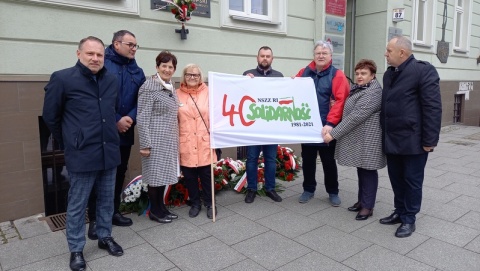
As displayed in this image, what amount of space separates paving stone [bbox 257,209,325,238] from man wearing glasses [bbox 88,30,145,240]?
4.82 feet

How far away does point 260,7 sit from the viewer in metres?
6.59

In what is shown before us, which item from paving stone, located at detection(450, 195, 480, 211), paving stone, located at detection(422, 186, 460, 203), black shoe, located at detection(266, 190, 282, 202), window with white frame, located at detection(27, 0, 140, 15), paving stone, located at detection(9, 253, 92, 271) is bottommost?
paving stone, located at detection(9, 253, 92, 271)

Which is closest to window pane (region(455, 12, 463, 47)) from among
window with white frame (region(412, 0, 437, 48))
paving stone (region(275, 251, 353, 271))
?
window with white frame (region(412, 0, 437, 48))

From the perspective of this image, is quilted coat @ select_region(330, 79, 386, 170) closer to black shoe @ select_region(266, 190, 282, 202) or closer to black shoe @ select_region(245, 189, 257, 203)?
black shoe @ select_region(266, 190, 282, 202)

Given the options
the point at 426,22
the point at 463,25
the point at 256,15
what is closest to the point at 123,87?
the point at 256,15

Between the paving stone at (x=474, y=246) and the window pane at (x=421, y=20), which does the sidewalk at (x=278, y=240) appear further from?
the window pane at (x=421, y=20)

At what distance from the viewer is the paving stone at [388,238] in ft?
11.2

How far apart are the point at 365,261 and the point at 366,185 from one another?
3.72 ft

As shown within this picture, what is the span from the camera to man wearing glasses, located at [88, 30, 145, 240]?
3605 mm

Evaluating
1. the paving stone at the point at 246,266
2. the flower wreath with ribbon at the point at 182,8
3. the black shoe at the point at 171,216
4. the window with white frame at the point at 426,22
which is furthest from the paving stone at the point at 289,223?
the window with white frame at the point at 426,22

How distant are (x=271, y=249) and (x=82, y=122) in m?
1.92

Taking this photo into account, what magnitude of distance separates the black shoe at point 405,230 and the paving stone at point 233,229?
1.27 m

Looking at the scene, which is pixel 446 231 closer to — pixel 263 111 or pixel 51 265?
pixel 263 111

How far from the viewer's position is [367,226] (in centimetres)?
390
